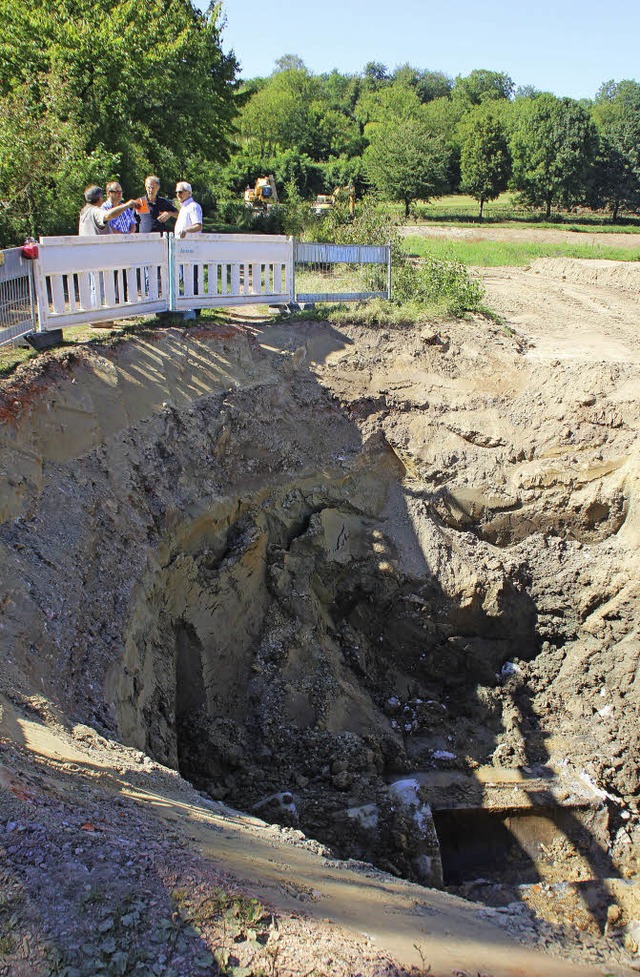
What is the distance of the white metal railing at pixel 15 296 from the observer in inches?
289

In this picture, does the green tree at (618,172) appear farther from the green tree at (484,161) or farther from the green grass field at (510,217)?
the green tree at (484,161)

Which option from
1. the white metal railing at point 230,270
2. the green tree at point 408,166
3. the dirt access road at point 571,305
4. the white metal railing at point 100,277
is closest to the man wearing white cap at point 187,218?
the white metal railing at point 230,270

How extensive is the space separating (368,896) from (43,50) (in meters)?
16.0

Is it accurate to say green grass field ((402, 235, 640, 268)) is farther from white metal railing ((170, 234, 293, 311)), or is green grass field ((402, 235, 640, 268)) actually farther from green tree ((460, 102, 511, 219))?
green tree ((460, 102, 511, 219))

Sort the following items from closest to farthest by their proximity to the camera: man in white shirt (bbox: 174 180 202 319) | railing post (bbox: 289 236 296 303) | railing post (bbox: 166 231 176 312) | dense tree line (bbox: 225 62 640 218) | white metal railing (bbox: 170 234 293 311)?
railing post (bbox: 166 231 176 312), white metal railing (bbox: 170 234 293 311), man in white shirt (bbox: 174 180 202 319), railing post (bbox: 289 236 296 303), dense tree line (bbox: 225 62 640 218)

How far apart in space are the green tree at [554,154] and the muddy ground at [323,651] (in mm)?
29352

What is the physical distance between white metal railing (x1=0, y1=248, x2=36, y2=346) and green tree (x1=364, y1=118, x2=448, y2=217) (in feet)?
81.8

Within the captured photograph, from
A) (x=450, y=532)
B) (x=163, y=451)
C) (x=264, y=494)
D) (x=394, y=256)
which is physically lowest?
(x=450, y=532)

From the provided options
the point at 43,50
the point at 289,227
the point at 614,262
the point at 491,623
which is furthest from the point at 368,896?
the point at 614,262

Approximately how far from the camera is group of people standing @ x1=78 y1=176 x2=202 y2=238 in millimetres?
9148

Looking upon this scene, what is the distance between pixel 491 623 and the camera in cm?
1034

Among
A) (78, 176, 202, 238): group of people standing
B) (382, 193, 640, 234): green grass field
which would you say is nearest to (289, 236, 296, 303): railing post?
(78, 176, 202, 238): group of people standing

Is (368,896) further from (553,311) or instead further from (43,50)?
(43,50)

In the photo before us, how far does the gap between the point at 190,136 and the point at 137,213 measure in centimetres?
1036
